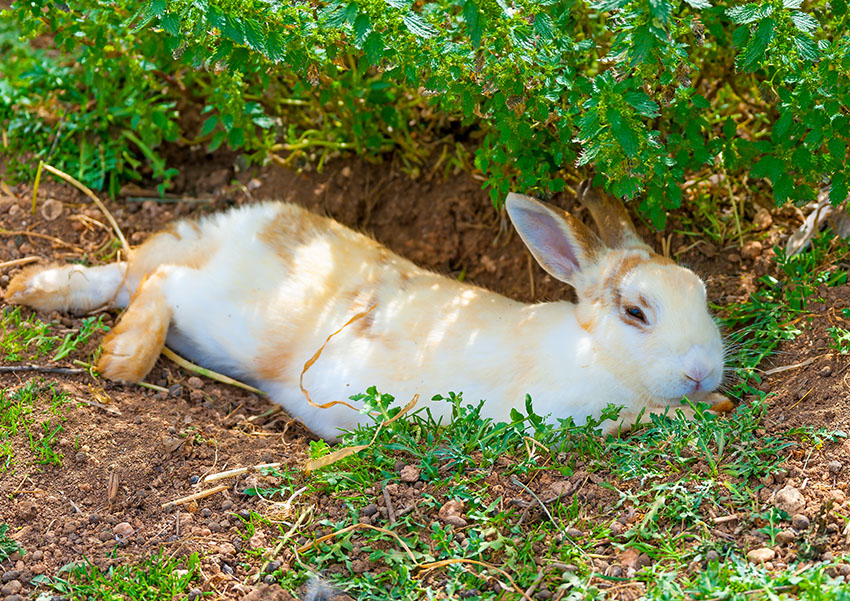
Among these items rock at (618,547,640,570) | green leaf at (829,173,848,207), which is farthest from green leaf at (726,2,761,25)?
rock at (618,547,640,570)

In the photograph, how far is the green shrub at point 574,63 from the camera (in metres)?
2.88

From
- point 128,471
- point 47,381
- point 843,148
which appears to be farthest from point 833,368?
point 47,381

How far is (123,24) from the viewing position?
3842 mm

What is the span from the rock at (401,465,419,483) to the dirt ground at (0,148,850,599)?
36mm

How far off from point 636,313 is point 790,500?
968 mm

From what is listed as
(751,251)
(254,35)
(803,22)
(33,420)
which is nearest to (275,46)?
(254,35)

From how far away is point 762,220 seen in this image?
4.22 metres

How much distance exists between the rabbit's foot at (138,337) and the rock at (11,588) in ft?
4.03

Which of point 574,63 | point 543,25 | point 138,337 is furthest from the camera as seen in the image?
point 138,337

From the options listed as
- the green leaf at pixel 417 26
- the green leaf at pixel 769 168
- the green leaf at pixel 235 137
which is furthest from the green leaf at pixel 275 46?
the green leaf at pixel 769 168

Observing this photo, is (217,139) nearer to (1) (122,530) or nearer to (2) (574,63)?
(2) (574,63)

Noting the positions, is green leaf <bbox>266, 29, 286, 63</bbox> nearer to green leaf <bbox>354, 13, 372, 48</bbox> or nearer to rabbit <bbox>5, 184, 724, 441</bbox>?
green leaf <bbox>354, 13, 372, 48</bbox>

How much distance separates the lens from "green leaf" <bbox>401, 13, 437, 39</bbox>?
2867mm

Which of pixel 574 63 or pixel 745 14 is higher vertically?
pixel 745 14
